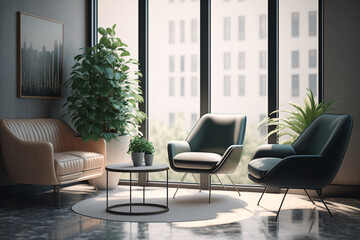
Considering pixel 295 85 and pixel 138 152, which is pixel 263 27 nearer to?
pixel 295 85

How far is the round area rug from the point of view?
407 cm

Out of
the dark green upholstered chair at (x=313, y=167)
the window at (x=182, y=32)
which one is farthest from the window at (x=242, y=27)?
the dark green upholstered chair at (x=313, y=167)

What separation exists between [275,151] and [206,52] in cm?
177

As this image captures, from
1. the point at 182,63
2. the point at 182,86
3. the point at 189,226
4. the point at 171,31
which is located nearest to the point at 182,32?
the point at 171,31

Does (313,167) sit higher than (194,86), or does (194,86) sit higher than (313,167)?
(194,86)

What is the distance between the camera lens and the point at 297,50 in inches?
214

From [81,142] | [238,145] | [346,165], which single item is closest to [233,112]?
[238,145]

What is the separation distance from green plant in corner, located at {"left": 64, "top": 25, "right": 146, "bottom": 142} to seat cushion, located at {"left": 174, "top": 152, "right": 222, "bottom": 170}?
3.42 feet

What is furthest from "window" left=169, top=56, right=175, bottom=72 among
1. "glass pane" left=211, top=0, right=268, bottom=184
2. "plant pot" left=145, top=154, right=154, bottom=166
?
"plant pot" left=145, top=154, right=154, bottom=166

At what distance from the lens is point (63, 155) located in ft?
16.0

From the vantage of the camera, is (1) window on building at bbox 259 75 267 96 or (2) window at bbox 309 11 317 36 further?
(1) window on building at bbox 259 75 267 96

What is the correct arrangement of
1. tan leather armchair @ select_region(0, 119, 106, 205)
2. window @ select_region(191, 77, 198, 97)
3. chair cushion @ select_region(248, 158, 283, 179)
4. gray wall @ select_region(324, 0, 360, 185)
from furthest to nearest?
window @ select_region(191, 77, 198, 97), gray wall @ select_region(324, 0, 360, 185), tan leather armchair @ select_region(0, 119, 106, 205), chair cushion @ select_region(248, 158, 283, 179)

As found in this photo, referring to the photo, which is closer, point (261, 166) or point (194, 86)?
point (261, 166)

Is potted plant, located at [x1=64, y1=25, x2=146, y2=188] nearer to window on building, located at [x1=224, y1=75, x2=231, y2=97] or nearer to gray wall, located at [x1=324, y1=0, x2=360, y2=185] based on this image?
window on building, located at [x1=224, y1=75, x2=231, y2=97]
